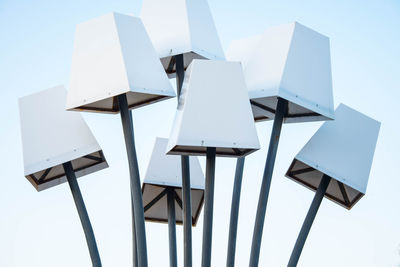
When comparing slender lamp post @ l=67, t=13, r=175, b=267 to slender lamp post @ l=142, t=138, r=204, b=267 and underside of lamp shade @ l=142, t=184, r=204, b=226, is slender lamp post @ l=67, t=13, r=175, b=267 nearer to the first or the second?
slender lamp post @ l=142, t=138, r=204, b=267

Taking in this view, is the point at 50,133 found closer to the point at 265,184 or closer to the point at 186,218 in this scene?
the point at 186,218

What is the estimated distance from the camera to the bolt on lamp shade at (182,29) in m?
14.9

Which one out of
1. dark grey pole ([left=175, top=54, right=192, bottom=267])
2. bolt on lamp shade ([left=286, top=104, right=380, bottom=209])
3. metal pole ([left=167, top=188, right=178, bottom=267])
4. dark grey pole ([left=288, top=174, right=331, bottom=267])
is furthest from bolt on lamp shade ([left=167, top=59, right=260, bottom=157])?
metal pole ([left=167, top=188, right=178, bottom=267])

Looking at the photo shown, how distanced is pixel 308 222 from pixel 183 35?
18.4 feet

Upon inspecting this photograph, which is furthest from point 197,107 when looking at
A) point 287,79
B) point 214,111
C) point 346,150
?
point 346,150

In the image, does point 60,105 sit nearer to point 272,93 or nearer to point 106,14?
point 106,14

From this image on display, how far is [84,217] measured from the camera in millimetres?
13789

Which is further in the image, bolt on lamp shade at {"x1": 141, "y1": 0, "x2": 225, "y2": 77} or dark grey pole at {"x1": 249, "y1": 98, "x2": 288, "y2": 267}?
bolt on lamp shade at {"x1": 141, "y1": 0, "x2": 225, "y2": 77}

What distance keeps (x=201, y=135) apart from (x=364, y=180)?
4887mm

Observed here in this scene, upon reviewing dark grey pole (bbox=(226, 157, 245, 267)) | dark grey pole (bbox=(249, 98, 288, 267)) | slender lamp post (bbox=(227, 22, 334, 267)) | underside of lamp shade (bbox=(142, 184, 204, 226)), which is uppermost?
slender lamp post (bbox=(227, 22, 334, 267))

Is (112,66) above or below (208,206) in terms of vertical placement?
above

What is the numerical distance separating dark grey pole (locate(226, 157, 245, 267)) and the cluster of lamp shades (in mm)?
27

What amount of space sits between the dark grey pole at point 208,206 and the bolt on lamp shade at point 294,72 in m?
2.27

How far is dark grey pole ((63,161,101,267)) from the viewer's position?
1357 centimetres
